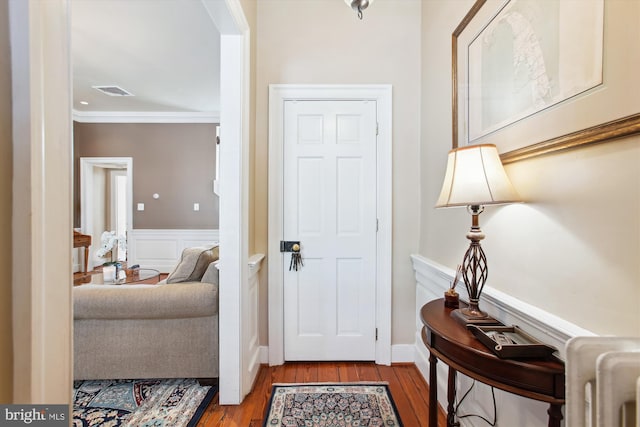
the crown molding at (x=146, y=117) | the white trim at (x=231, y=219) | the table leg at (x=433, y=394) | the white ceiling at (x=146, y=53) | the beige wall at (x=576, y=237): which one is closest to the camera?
the beige wall at (x=576, y=237)

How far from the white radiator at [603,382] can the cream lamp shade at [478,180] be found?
506 millimetres

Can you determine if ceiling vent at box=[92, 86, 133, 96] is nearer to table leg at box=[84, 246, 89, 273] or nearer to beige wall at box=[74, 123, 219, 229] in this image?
beige wall at box=[74, 123, 219, 229]

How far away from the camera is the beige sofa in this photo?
172cm

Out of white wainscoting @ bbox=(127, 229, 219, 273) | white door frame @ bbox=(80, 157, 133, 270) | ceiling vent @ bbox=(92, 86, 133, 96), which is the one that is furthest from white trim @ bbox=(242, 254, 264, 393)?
white door frame @ bbox=(80, 157, 133, 270)

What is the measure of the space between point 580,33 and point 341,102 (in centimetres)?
144

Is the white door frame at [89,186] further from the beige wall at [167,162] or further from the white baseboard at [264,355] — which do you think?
the white baseboard at [264,355]

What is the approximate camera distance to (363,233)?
2104mm

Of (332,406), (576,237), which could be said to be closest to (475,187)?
(576,237)

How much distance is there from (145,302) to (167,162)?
148 inches

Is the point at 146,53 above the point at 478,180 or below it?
above

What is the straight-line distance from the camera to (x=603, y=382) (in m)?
0.52

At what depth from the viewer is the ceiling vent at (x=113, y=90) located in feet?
12.3

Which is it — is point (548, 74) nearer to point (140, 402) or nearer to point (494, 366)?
point (494, 366)

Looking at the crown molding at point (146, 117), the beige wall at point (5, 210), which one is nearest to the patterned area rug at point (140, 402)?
the beige wall at point (5, 210)
